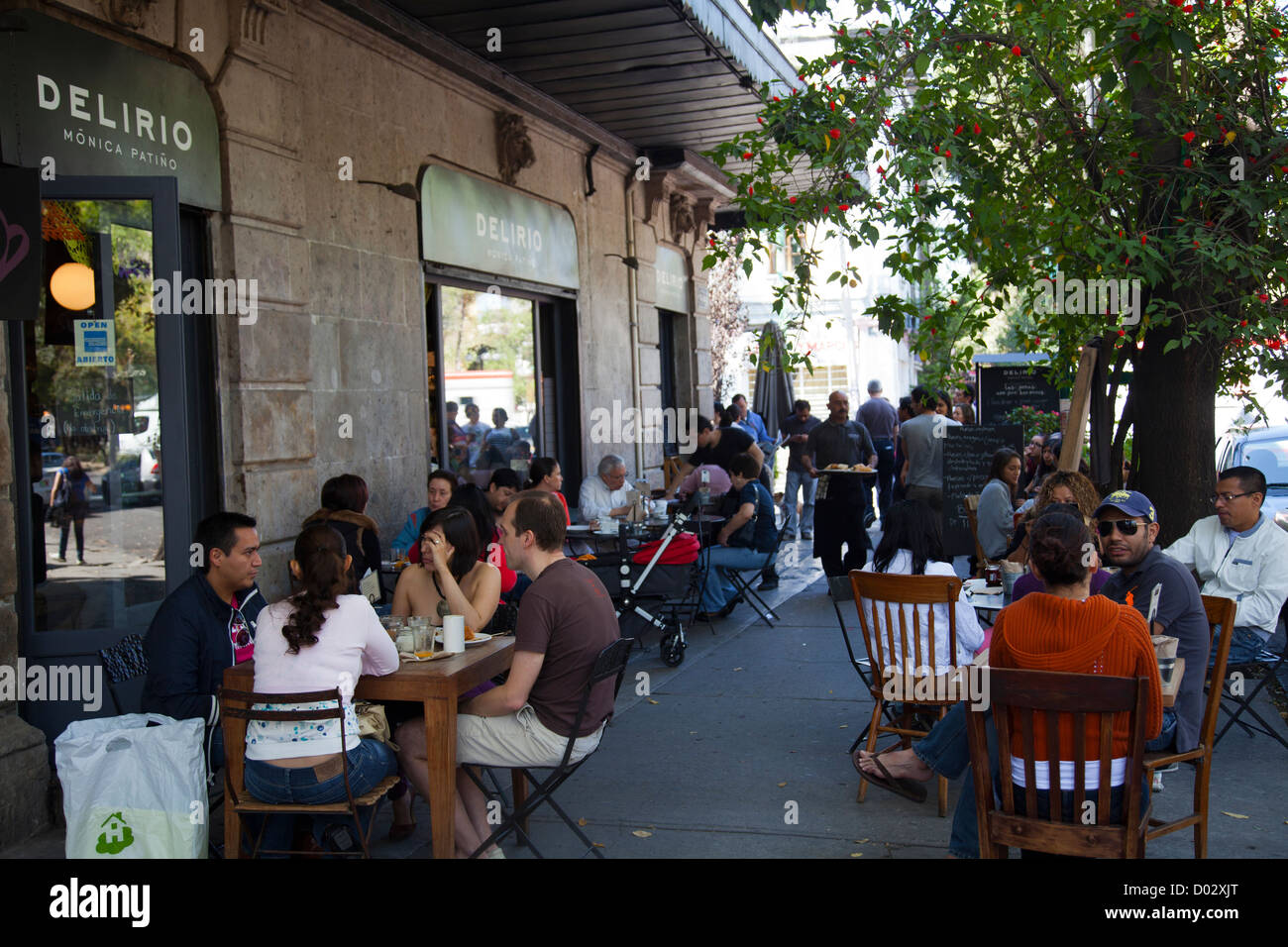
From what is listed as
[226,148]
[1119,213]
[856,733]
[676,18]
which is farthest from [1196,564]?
[226,148]

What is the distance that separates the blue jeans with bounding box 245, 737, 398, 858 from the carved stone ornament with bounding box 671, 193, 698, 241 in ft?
37.0

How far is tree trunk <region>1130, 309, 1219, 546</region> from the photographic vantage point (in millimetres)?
7246

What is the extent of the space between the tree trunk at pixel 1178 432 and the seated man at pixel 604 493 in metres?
4.16

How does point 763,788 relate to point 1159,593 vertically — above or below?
below

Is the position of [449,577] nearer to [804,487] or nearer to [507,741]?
[507,741]

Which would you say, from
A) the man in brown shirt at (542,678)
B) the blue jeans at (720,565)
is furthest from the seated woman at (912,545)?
the blue jeans at (720,565)

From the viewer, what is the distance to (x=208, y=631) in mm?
4391

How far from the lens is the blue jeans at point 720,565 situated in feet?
29.6

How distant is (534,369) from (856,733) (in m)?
6.20

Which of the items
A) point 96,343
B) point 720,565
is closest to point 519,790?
point 96,343

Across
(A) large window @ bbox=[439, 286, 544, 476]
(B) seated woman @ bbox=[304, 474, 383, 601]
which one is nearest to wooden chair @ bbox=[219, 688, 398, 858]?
(B) seated woman @ bbox=[304, 474, 383, 601]

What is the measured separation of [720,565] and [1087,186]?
3755 millimetres

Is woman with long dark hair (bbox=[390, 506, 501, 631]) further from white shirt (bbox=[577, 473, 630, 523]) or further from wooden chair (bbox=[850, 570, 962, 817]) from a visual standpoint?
white shirt (bbox=[577, 473, 630, 523])

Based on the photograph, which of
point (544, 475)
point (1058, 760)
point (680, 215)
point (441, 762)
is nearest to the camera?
point (1058, 760)
